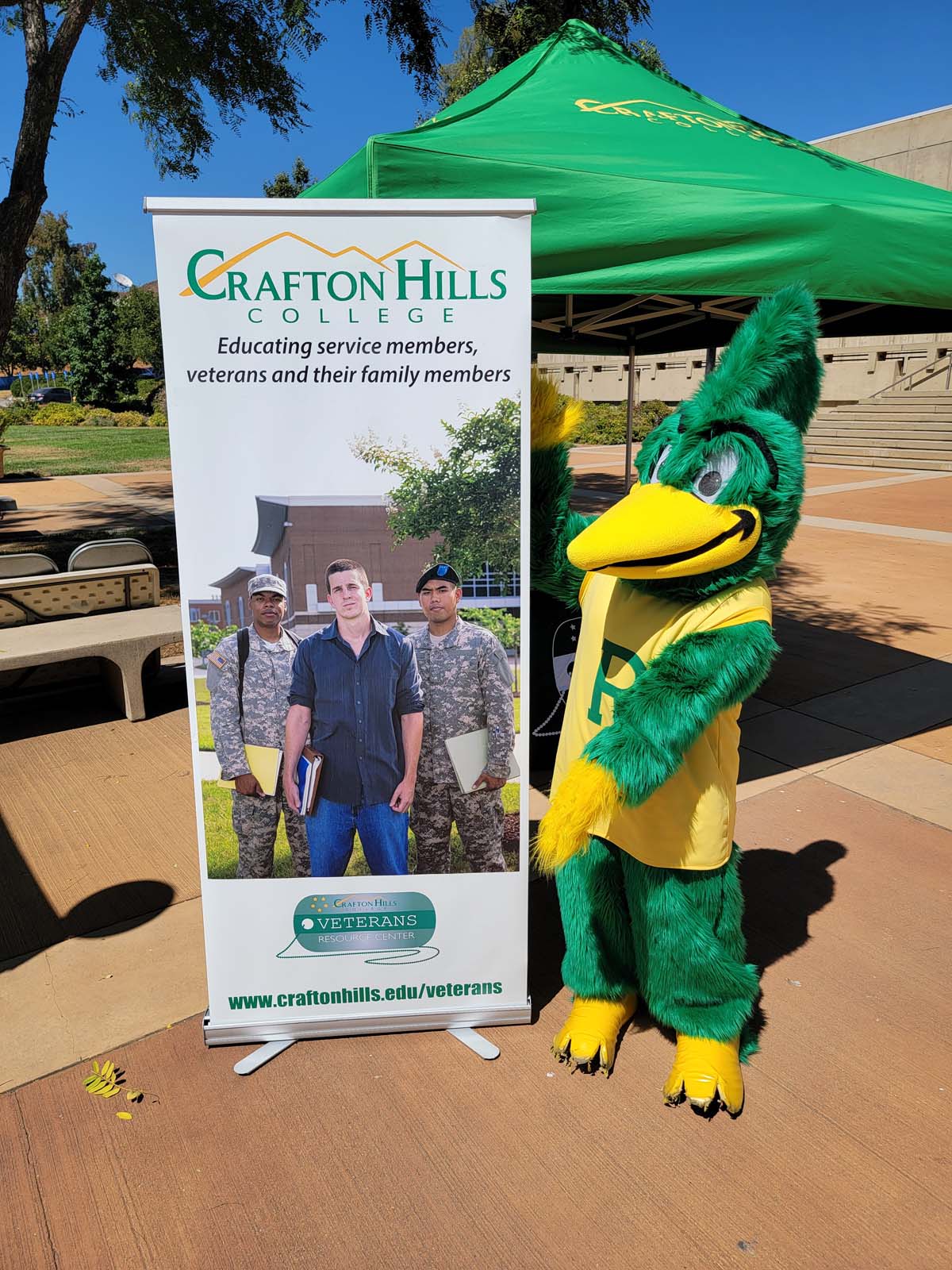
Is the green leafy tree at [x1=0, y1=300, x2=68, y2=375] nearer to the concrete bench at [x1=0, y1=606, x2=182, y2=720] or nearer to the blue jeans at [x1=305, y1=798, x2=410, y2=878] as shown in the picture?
the concrete bench at [x1=0, y1=606, x2=182, y2=720]

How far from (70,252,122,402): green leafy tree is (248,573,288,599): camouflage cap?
47227 mm

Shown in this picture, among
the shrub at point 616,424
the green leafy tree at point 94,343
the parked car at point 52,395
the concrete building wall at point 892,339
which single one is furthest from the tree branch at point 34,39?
the parked car at point 52,395

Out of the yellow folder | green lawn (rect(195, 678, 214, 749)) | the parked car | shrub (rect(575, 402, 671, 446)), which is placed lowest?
the yellow folder

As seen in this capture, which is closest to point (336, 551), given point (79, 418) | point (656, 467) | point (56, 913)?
point (656, 467)

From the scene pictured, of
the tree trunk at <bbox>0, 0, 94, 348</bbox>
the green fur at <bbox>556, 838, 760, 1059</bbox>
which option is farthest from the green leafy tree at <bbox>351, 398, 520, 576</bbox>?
the tree trunk at <bbox>0, 0, 94, 348</bbox>

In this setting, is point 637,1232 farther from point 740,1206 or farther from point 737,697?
point 737,697

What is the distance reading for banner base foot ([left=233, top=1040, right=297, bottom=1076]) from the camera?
8.88ft

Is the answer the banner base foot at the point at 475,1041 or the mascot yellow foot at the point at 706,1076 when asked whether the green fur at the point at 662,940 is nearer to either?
the mascot yellow foot at the point at 706,1076

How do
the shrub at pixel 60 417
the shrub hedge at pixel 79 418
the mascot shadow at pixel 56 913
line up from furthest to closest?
the shrub at pixel 60 417, the shrub hedge at pixel 79 418, the mascot shadow at pixel 56 913

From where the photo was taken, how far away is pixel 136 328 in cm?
4994

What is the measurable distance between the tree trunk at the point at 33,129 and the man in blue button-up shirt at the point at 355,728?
6892 mm

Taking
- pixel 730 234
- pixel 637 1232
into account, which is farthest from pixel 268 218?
pixel 637 1232

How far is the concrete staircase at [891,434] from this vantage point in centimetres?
2008

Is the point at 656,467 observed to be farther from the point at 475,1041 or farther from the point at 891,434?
the point at 891,434
